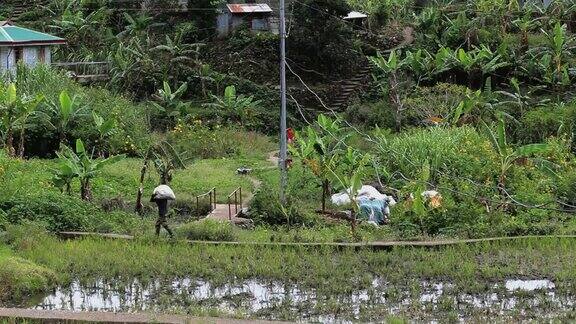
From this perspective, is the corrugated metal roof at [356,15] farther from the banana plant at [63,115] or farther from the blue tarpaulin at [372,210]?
the blue tarpaulin at [372,210]

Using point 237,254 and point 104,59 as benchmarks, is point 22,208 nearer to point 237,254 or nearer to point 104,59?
point 237,254

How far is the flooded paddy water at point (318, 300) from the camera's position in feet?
38.0

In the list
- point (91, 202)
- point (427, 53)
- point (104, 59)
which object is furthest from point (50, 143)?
point (427, 53)

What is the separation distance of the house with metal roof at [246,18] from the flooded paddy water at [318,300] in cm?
1870

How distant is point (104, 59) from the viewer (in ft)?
96.6

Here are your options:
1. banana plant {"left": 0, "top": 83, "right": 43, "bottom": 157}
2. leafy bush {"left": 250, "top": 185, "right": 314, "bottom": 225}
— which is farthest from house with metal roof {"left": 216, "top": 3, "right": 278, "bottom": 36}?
leafy bush {"left": 250, "top": 185, "right": 314, "bottom": 225}

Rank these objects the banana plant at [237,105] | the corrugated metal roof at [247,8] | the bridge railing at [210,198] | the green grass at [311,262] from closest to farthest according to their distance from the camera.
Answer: the green grass at [311,262] → the bridge railing at [210,198] → the banana plant at [237,105] → the corrugated metal roof at [247,8]

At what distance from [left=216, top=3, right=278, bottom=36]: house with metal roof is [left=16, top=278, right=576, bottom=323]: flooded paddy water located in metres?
18.7

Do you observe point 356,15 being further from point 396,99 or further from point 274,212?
point 274,212

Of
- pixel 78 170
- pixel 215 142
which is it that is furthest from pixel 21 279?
pixel 215 142

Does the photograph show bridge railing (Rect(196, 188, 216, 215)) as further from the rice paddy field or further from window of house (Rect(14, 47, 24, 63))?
window of house (Rect(14, 47, 24, 63))

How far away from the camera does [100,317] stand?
36.5ft

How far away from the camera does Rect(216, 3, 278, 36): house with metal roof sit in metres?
31.1

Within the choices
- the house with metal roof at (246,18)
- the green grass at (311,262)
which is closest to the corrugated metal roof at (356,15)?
the house with metal roof at (246,18)
